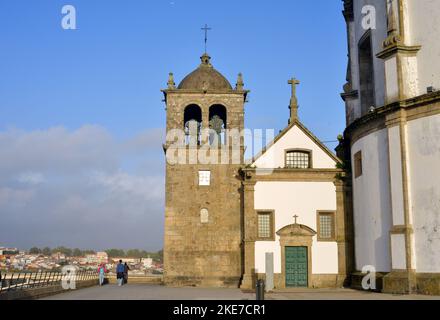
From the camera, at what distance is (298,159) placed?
2961 centimetres

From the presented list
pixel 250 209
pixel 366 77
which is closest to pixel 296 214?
pixel 250 209

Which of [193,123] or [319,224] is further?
[193,123]

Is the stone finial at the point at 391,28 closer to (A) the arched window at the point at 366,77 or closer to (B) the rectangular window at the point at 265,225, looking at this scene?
(A) the arched window at the point at 366,77

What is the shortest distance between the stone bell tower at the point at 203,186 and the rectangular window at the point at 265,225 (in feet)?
5.39

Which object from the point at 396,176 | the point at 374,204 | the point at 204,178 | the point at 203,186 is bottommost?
the point at 374,204

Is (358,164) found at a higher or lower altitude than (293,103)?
lower

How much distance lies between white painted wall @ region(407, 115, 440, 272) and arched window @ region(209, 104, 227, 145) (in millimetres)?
11999

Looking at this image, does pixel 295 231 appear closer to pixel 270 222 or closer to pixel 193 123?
pixel 270 222

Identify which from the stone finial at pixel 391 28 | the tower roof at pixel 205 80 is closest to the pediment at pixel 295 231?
the tower roof at pixel 205 80

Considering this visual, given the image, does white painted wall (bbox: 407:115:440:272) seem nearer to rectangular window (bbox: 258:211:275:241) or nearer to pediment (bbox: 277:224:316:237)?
pediment (bbox: 277:224:316:237)

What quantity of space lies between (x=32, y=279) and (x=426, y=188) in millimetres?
15498

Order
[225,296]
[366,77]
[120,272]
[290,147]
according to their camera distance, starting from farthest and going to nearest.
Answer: [120,272] < [290,147] < [366,77] < [225,296]

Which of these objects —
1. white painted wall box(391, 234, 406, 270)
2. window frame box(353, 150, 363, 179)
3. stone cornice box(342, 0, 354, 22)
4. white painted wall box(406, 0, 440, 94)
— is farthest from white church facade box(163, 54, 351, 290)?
white painted wall box(406, 0, 440, 94)
